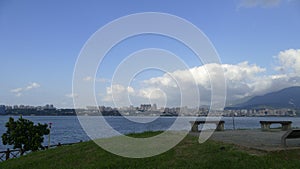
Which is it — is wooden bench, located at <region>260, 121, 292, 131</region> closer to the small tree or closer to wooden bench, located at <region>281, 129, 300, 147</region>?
wooden bench, located at <region>281, 129, 300, 147</region>

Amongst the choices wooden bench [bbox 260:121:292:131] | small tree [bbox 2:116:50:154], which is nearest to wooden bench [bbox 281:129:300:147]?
wooden bench [bbox 260:121:292:131]

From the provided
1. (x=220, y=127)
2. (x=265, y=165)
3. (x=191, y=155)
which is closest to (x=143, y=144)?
(x=191, y=155)

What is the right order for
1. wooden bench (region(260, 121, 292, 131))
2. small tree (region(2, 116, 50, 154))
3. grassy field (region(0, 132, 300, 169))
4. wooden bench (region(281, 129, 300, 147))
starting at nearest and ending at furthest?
1. grassy field (region(0, 132, 300, 169))
2. wooden bench (region(281, 129, 300, 147))
3. wooden bench (region(260, 121, 292, 131))
4. small tree (region(2, 116, 50, 154))

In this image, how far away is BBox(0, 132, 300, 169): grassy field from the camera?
27.5 ft

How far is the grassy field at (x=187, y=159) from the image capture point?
8374 millimetres

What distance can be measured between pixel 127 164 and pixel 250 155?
4.04 meters

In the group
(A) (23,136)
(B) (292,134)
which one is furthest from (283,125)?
(A) (23,136)

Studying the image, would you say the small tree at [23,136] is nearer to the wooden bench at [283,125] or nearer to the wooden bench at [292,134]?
the wooden bench at [283,125]

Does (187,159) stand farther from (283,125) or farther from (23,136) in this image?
(23,136)

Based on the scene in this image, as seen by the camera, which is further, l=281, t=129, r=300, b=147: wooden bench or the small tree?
the small tree

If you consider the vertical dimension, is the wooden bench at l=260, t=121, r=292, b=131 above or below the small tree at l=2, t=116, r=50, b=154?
above

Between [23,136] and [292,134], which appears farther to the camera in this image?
[23,136]

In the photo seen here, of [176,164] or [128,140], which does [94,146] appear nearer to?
[128,140]

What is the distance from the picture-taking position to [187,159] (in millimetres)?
9242
